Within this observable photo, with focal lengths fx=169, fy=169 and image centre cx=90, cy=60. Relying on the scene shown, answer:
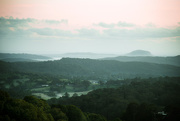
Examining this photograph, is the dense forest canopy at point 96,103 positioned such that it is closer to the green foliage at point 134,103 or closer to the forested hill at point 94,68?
the green foliage at point 134,103

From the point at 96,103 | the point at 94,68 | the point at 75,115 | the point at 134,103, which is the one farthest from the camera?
the point at 94,68

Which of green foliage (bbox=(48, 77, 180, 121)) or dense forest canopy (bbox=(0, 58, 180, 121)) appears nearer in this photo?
dense forest canopy (bbox=(0, 58, 180, 121))

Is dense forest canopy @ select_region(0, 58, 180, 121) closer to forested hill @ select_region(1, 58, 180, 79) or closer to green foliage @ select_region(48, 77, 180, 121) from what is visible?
green foliage @ select_region(48, 77, 180, 121)

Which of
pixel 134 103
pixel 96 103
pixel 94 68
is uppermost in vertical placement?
pixel 134 103

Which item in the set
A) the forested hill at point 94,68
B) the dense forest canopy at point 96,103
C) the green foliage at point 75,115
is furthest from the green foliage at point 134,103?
the forested hill at point 94,68

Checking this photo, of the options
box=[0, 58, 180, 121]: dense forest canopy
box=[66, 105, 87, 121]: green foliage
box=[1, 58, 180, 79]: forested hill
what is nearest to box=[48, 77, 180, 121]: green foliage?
box=[0, 58, 180, 121]: dense forest canopy

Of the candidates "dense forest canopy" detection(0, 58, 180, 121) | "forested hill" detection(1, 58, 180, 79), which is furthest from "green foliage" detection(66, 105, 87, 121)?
"forested hill" detection(1, 58, 180, 79)

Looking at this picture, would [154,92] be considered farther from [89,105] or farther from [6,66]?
[6,66]

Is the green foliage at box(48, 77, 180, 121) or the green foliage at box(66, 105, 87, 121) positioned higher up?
the green foliage at box(66, 105, 87, 121)

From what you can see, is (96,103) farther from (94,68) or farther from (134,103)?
(94,68)

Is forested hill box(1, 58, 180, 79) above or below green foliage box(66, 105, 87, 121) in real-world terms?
below

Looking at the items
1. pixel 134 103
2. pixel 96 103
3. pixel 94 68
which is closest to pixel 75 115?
pixel 134 103

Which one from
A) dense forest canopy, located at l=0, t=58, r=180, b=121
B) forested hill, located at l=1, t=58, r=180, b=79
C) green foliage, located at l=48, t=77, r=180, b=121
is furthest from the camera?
forested hill, located at l=1, t=58, r=180, b=79

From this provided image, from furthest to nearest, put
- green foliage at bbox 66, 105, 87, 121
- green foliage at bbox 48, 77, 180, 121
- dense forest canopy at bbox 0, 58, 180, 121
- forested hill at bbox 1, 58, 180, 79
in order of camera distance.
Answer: forested hill at bbox 1, 58, 180, 79 < green foliage at bbox 48, 77, 180, 121 < green foliage at bbox 66, 105, 87, 121 < dense forest canopy at bbox 0, 58, 180, 121
